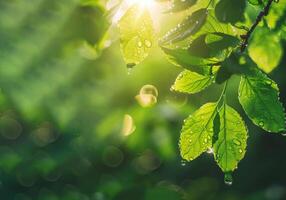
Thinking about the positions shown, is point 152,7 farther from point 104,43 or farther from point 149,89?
point 149,89

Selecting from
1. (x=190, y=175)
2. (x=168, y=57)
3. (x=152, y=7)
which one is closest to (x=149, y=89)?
(x=152, y=7)

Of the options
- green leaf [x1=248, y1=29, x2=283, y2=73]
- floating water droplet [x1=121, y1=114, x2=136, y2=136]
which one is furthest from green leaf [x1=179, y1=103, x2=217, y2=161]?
floating water droplet [x1=121, y1=114, x2=136, y2=136]

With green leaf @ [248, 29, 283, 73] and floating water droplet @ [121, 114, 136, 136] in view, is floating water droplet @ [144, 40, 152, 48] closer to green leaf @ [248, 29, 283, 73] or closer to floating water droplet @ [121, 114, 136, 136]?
green leaf @ [248, 29, 283, 73]

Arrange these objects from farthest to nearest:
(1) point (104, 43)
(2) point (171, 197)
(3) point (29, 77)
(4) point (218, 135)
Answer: (3) point (29, 77) < (2) point (171, 197) < (1) point (104, 43) < (4) point (218, 135)

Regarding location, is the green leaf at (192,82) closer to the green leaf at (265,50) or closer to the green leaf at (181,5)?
the green leaf at (181,5)

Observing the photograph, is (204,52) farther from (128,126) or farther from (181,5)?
(128,126)
